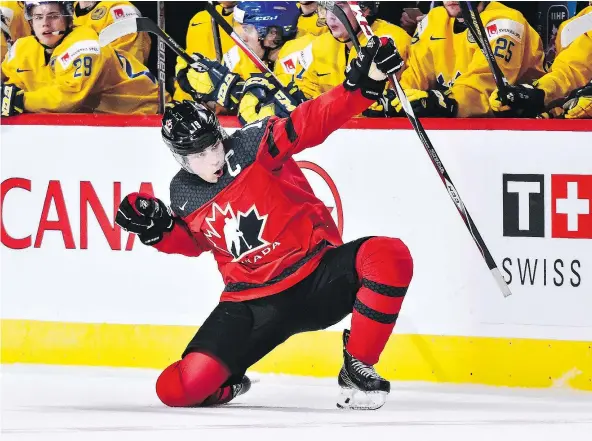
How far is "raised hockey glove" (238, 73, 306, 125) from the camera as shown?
443cm

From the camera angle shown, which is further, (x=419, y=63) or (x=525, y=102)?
(x=419, y=63)

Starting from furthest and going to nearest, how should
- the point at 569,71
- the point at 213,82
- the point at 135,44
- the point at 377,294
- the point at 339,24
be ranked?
the point at 135,44 < the point at 213,82 < the point at 339,24 < the point at 569,71 < the point at 377,294

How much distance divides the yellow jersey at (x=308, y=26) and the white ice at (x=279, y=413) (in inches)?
48.4

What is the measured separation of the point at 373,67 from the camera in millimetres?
3488

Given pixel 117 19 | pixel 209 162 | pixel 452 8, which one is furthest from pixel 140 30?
pixel 452 8

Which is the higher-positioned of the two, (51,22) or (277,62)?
(51,22)

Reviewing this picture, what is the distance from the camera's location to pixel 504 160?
414 cm

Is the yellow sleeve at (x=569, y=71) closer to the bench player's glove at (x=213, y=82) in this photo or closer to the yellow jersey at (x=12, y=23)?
the bench player's glove at (x=213, y=82)

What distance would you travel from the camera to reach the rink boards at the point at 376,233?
4.10m

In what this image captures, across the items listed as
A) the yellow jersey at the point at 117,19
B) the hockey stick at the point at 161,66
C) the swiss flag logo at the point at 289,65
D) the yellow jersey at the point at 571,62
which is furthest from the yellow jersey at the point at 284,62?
the yellow jersey at the point at 571,62

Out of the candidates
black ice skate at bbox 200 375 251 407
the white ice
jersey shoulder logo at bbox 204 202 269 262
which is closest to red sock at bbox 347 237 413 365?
the white ice

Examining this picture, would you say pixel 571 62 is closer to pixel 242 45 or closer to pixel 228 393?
pixel 242 45

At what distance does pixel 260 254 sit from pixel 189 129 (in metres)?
0.45

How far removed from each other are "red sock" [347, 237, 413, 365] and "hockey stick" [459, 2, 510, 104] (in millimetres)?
726
